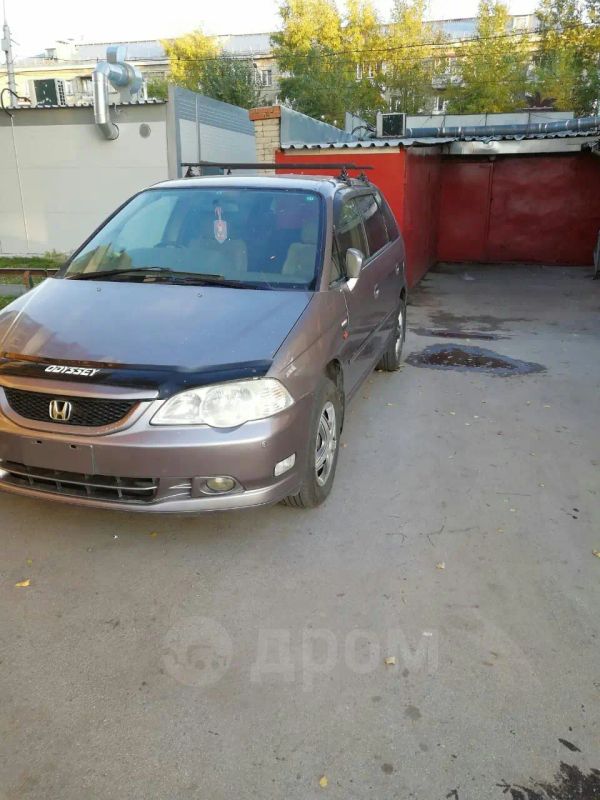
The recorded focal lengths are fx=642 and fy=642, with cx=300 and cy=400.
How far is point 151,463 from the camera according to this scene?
2916 millimetres

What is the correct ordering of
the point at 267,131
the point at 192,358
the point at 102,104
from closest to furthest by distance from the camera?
1. the point at 192,358
2. the point at 267,131
3. the point at 102,104

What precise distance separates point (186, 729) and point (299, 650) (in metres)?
0.58

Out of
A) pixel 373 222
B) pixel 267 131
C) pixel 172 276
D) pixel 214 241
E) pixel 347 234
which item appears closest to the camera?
pixel 172 276

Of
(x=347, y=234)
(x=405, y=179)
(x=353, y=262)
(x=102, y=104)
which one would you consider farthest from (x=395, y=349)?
(x=102, y=104)

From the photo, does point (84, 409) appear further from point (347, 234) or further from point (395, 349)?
point (395, 349)

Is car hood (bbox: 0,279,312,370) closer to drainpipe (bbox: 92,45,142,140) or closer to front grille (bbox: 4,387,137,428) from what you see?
front grille (bbox: 4,387,137,428)

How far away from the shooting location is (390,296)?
232 inches

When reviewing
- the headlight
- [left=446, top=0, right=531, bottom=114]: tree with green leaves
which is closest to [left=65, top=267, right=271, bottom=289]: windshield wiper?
the headlight

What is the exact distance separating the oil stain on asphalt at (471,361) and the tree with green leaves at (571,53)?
31.8m

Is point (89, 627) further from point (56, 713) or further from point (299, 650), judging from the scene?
point (299, 650)

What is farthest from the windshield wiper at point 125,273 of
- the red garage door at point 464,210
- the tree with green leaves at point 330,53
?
the tree with green leaves at point 330,53

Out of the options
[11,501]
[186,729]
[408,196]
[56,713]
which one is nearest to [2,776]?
[56,713]

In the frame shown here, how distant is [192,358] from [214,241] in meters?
1.40

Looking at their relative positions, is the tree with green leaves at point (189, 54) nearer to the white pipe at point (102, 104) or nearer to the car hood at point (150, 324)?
the white pipe at point (102, 104)
